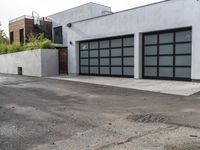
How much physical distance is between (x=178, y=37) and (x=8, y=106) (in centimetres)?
970

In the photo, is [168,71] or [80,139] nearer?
[80,139]

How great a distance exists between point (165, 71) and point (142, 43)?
224cm

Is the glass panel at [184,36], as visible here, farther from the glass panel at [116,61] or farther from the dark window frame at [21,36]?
the dark window frame at [21,36]

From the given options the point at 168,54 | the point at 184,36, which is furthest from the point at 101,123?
the point at 168,54

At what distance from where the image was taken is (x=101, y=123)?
21.7ft

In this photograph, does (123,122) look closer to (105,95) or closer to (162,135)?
(162,135)

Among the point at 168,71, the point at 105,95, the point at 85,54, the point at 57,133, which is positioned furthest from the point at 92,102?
the point at 85,54

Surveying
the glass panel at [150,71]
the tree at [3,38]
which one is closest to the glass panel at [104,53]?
the glass panel at [150,71]

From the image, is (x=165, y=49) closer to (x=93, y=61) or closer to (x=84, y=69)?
(x=93, y=61)

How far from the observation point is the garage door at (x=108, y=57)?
17891 mm

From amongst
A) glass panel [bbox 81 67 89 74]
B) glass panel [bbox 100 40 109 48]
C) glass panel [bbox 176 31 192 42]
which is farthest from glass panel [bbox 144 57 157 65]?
glass panel [bbox 81 67 89 74]

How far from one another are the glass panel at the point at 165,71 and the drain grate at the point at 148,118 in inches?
338

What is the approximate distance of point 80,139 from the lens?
5.41m

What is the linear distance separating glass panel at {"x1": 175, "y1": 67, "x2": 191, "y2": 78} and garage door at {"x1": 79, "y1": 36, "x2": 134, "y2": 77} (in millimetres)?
3216
